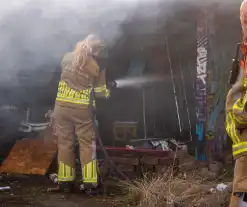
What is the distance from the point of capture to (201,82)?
21.9 feet

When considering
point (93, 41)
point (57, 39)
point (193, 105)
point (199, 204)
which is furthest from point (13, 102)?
point (199, 204)

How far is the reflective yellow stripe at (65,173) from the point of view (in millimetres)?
5867

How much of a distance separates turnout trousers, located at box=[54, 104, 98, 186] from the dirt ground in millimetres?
270

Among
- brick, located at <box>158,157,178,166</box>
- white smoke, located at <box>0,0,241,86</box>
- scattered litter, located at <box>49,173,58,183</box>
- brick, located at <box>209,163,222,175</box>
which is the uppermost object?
white smoke, located at <box>0,0,241,86</box>

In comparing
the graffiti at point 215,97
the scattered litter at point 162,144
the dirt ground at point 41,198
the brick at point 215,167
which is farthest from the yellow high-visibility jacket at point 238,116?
the scattered litter at point 162,144

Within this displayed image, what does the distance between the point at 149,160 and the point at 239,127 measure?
147 inches

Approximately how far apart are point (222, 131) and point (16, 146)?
10.5ft

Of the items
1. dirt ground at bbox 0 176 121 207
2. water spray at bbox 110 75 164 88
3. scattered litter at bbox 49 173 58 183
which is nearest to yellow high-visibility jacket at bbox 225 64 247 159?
dirt ground at bbox 0 176 121 207

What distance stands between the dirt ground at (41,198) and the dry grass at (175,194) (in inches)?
16.6

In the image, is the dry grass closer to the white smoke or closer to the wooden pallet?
the wooden pallet

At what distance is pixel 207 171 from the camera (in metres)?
6.14

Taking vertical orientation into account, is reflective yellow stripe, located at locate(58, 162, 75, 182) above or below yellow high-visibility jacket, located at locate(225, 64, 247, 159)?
below

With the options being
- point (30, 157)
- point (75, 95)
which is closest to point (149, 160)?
point (75, 95)

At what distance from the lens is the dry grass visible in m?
4.51
